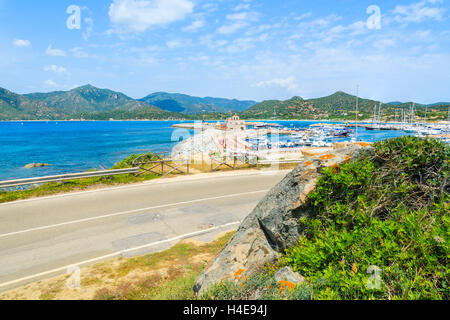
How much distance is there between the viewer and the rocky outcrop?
4410mm

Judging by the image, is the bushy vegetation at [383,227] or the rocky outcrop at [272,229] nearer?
Answer: the bushy vegetation at [383,227]

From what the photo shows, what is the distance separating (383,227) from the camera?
3.45m

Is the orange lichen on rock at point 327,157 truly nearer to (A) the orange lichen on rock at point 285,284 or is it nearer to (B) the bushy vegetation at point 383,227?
(B) the bushy vegetation at point 383,227

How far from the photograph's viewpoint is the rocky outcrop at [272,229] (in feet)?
14.5

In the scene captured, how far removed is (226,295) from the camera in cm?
348

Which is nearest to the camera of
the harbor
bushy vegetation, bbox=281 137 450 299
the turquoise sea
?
bushy vegetation, bbox=281 137 450 299

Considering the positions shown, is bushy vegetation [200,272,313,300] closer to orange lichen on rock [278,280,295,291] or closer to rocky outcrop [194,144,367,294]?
orange lichen on rock [278,280,295,291]

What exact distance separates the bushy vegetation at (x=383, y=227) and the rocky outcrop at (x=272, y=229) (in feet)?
0.71

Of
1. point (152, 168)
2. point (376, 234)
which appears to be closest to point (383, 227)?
point (376, 234)

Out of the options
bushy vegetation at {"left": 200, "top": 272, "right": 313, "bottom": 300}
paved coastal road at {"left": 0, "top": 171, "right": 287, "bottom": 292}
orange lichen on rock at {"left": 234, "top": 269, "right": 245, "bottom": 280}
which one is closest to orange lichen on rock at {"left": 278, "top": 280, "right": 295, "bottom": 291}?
bushy vegetation at {"left": 200, "top": 272, "right": 313, "bottom": 300}

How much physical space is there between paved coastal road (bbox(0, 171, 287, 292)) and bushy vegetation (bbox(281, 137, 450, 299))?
14.6 ft

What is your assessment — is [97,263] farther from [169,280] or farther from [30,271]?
[169,280]

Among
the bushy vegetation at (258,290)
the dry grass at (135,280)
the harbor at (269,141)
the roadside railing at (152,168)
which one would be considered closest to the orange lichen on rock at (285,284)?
the bushy vegetation at (258,290)

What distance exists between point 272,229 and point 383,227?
70.0 inches
